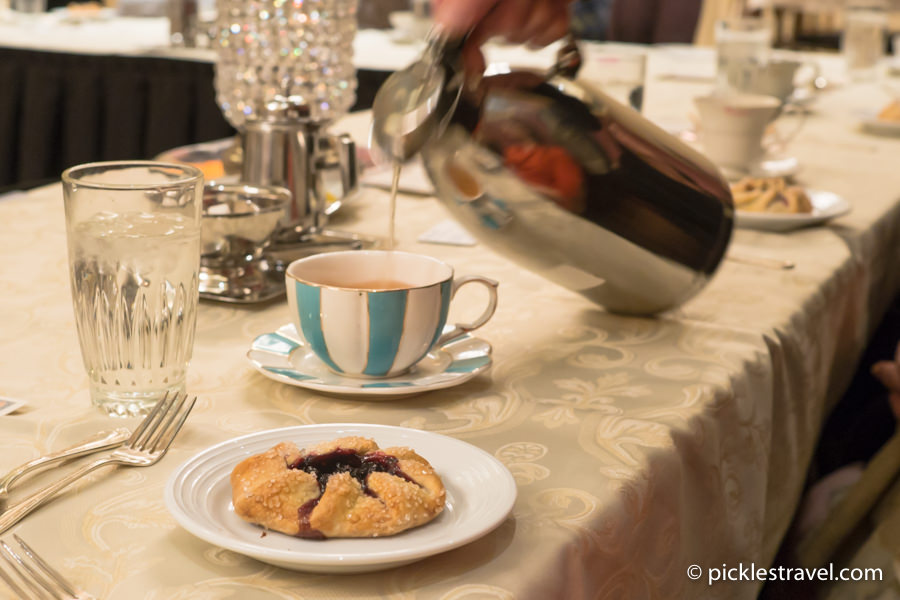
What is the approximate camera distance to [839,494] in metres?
0.97

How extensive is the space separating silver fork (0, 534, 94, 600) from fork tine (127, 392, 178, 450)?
103 millimetres

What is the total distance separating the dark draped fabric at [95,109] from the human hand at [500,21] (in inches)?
56.4

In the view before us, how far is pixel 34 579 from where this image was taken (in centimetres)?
37

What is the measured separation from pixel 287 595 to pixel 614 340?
40cm

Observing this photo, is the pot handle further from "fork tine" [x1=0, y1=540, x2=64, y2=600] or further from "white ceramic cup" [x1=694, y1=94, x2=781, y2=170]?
"white ceramic cup" [x1=694, y1=94, x2=781, y2=170]

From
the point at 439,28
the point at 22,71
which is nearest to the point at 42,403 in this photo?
the point at 439,28

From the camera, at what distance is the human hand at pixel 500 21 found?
585 millimetres

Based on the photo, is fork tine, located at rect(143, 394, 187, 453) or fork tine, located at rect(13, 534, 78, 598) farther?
fork tine, located at rect(143, 394, 187, 453)

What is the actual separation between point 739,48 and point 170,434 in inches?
57.7

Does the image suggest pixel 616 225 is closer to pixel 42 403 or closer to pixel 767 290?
pixel 767 290

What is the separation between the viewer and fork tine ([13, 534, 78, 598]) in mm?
372

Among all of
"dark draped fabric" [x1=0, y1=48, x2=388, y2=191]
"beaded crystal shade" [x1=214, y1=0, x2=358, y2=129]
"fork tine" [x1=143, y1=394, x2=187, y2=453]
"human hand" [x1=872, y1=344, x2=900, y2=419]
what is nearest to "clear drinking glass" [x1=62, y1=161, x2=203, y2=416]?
"fork tine" [x1=143, y1=394, x2=187, y2=453]

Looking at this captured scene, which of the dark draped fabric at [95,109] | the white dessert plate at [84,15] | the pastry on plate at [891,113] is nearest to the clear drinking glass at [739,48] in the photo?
the pastry on plate at [891,113]

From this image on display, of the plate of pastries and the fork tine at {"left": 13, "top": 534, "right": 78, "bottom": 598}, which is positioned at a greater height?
the plate of pastries
